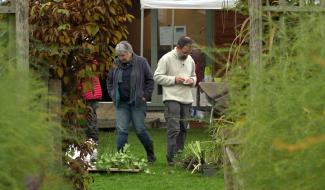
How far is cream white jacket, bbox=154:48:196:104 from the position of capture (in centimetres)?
1152

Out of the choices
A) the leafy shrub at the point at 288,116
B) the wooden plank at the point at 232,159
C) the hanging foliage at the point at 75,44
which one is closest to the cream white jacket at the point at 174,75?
the hanging foliage at the point at 75,44

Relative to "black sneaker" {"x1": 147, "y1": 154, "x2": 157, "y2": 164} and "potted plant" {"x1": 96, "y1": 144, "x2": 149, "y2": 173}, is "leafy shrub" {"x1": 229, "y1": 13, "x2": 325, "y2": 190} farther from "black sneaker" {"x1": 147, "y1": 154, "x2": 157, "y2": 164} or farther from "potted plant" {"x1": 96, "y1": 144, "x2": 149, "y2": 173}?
"black sneaker" {"x1": 147, "y1": 154, "x2": 157, "y2": 164}

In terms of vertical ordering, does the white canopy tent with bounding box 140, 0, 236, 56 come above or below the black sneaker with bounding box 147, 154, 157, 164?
above

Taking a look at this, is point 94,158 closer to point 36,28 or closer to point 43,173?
point 36,28

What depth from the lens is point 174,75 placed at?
38.2 feet

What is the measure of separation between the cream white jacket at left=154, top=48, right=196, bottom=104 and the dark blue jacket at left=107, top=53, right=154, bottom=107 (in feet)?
0.59

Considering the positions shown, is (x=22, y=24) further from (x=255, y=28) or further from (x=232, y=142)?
(x=232, y=142)

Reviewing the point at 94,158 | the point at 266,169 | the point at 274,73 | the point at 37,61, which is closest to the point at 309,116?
the point at 266,169

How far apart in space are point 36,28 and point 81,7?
0.38m

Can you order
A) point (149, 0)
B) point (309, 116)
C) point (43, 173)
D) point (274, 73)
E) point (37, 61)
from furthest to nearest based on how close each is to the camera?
1. point (149, 0)
2. point (37, 61)
3. point (274, 73)
4. point (43, 173)
5. point (309, 116)

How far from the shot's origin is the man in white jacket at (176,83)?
37.8ft

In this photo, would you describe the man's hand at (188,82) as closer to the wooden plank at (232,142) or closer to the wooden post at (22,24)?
the wooden post at (22,24)

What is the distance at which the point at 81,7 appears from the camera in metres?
7.12

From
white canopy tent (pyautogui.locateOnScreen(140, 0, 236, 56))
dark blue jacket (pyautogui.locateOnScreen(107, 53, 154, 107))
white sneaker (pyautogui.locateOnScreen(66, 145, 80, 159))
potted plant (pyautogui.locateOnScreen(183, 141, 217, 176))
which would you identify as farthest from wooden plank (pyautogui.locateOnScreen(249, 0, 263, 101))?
white canopy tent (pyautogui.locateOnScreen(140, 0, 236, 56))
